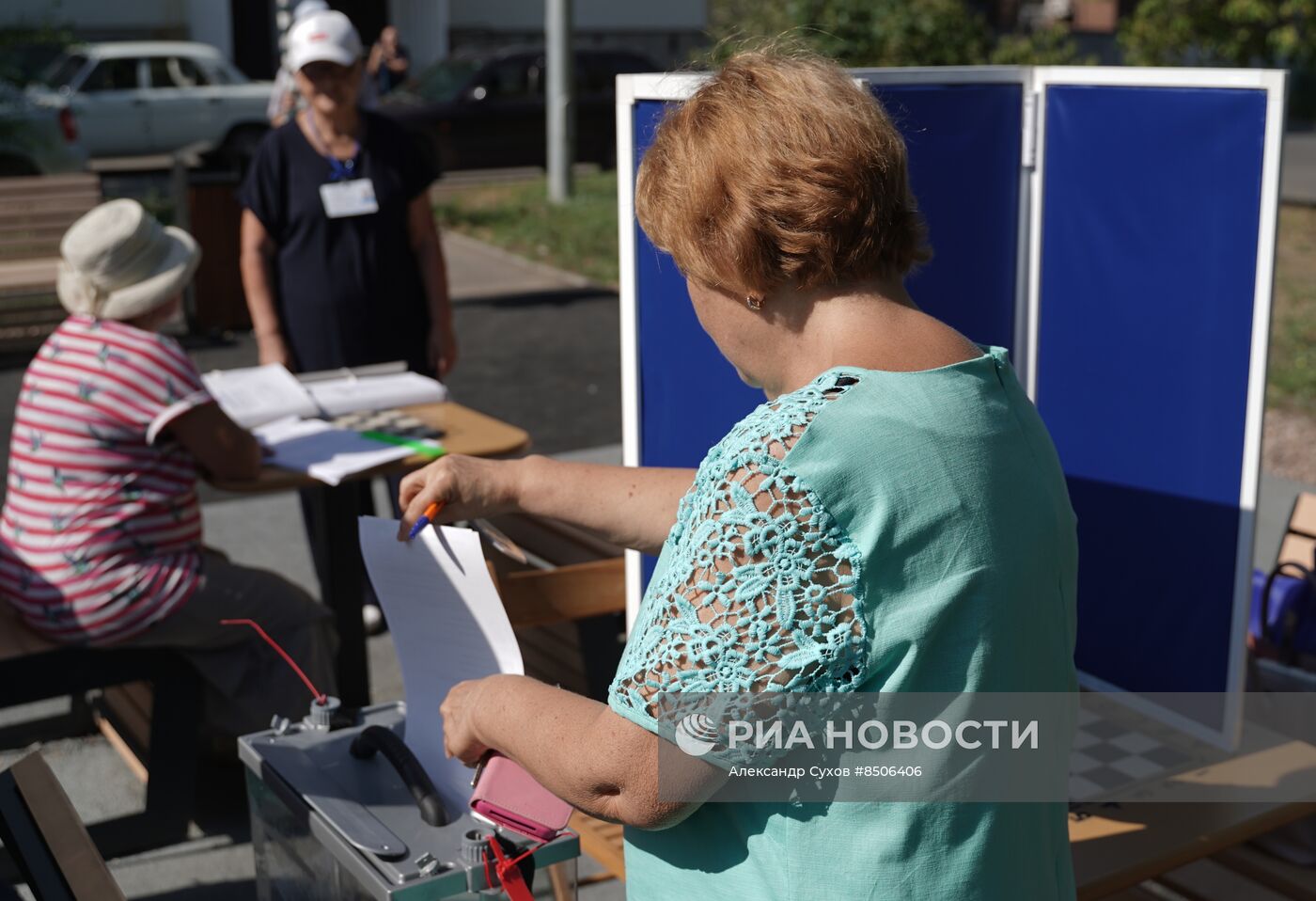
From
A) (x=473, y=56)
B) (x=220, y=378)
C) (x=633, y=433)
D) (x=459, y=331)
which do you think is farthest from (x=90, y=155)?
(x=633, y=433)

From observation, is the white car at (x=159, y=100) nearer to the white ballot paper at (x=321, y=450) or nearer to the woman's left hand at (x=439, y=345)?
the woman's left hand at (x=439, y=345)

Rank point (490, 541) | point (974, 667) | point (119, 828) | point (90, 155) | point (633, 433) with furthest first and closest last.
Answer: point (90, 155) < point (119, 828) < point (633, 433) < point (490, 541) < point (974, 667)

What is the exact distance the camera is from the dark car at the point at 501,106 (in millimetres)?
17906

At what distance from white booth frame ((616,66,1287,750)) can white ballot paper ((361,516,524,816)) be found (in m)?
0.74

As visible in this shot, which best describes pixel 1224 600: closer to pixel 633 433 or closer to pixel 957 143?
pixel 957 143

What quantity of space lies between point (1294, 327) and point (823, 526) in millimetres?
8409

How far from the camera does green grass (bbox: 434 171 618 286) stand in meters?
12.1

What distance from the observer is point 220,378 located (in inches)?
147

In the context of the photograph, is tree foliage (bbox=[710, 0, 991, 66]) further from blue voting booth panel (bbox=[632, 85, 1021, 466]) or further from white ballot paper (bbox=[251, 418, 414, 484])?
blue voting booth panel (bbox=[632, 85, 1021, 466])

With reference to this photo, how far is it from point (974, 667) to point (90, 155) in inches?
703

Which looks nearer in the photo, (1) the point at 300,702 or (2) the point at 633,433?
(2) the point at 633,433

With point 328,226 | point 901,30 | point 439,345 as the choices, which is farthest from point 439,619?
point 901,30

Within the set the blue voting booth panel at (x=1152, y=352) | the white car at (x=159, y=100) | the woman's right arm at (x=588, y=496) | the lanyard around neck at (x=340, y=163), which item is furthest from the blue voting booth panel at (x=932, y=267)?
the white car at (x=159, y=100)

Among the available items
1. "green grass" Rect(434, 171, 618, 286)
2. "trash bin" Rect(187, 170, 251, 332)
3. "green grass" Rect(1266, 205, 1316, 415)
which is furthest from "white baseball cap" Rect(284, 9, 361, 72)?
"green grass" Rect(434, 171, 618, 286)
